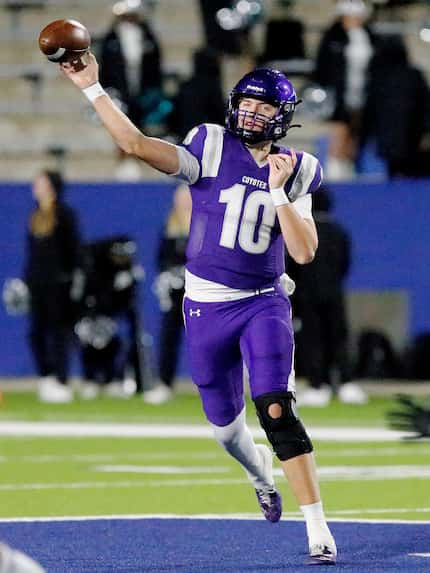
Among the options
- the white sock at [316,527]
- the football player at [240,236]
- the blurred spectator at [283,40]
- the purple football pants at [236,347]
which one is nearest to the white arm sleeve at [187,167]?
the football player at [240,236]

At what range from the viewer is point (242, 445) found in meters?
7.35

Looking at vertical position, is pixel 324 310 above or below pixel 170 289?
below

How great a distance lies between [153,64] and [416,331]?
364 centimetres

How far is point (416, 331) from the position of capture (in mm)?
16469

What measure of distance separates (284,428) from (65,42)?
1746 mm

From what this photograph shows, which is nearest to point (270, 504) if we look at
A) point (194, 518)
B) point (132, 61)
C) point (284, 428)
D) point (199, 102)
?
point (194, 518)

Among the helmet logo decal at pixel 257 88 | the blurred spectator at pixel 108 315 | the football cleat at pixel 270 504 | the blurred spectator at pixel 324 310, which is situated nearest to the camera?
the helmet logo decal at pixel 257 88

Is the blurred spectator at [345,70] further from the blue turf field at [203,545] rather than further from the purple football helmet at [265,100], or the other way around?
the purple football helmet at [265,100]

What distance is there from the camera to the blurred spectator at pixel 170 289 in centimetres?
1491

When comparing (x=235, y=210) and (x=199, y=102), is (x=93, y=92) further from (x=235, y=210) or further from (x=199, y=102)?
(x=199, y=102)

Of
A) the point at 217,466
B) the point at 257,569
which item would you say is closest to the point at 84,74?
the point at 257,569

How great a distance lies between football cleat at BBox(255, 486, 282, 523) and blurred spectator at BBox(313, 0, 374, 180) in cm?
940

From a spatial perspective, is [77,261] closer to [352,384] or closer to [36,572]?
[352,384]

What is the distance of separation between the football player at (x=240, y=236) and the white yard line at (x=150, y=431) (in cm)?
494
